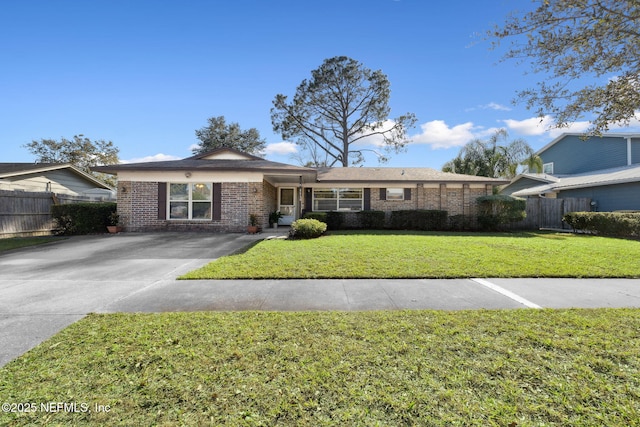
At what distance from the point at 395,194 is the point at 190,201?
35.8 ft

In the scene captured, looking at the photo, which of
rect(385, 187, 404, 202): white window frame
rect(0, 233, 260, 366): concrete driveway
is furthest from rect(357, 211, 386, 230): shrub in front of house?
rect(0, 233, 260, 366): concrete driveway

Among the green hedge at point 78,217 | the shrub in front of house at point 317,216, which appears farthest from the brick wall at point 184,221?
the shrub in front of house at point 317,216

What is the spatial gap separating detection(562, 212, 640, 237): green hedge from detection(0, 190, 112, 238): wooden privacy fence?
24.7m

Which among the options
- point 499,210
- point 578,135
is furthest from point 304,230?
point 578,135

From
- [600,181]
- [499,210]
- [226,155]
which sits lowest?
[499,210]

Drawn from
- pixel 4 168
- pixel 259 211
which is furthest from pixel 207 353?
pixel 4 168

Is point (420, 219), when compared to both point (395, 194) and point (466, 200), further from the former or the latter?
point (466, 200)

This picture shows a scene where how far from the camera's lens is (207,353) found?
101 inches

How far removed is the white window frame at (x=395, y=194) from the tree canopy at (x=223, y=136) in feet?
74.7

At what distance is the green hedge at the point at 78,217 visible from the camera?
474 inches

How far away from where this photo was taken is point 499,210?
46.1 ft

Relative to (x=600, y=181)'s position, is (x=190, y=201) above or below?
below

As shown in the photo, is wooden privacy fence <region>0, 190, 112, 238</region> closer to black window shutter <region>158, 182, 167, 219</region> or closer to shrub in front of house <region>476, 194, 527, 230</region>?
black window shutter <region>158, 182, 167, 219</region>

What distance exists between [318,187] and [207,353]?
14141 millimetres
